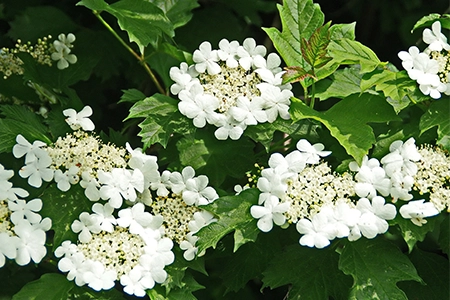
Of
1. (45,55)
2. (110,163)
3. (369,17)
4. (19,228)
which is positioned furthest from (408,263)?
(369,17)

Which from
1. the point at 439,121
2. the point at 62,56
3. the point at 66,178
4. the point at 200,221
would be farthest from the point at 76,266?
the point at 439,121

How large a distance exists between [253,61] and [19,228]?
0.87 meters

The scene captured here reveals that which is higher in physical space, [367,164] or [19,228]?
[367,164]

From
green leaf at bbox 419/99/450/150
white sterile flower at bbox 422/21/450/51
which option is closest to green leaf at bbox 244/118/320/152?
green leaf at bbox 419/99/450/150

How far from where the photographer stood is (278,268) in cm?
203

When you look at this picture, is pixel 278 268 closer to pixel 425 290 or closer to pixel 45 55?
pixel 425 290

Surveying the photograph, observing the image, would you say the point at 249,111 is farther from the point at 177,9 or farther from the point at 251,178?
the point at 177,9

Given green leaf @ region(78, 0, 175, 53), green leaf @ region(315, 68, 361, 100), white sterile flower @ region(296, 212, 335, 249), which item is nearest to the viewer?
white sterile flower @ region(296, 212, 335, 249)

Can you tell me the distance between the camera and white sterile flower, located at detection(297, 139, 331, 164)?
75.2 inches

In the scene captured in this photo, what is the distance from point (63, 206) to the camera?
1.99 metres

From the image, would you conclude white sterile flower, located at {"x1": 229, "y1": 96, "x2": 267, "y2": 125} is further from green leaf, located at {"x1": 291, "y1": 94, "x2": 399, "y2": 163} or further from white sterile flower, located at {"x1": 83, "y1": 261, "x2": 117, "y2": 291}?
white sterile flower, located at {"x1": 83, "y1": 261, "x2": 117, "y2": 291}

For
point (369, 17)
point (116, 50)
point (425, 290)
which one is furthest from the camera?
point (369, 17)

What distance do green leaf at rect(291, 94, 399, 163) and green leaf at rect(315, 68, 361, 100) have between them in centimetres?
7

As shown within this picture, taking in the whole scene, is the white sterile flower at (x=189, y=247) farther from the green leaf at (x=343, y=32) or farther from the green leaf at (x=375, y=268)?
the green leaf at (x=343, y=32)
